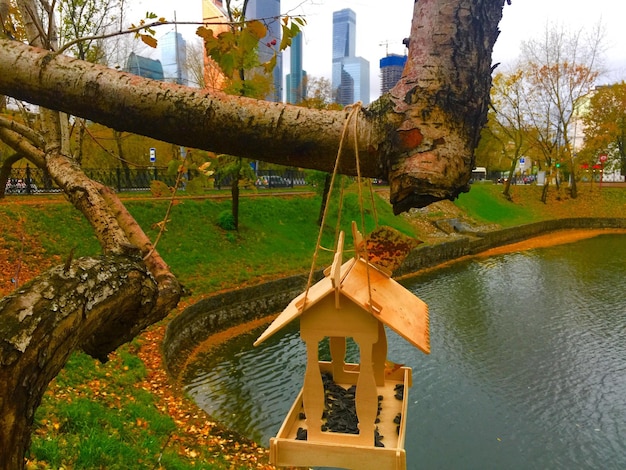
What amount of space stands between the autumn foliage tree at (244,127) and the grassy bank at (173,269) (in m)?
0.96

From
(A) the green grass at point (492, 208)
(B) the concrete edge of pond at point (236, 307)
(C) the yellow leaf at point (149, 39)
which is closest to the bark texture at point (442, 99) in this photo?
(C) the yellow leaf at point (149, 39)

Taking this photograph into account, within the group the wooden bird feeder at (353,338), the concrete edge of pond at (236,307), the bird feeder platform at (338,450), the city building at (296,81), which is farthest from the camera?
the city building at (296,81)

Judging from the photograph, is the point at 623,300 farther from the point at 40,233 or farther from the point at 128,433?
the point at 40,233

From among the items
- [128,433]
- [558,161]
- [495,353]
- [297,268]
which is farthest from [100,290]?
[558,161]

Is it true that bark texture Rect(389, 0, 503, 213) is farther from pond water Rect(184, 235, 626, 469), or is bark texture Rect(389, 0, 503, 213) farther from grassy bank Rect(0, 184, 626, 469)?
pond water Rect(184, 235, 626, 469)

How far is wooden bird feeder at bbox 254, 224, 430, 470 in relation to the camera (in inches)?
81.5

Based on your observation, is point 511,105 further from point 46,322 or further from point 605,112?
point 46,322

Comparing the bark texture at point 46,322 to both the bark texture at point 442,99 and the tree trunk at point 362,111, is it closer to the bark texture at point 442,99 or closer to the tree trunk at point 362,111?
the tree trunk at point 362,111

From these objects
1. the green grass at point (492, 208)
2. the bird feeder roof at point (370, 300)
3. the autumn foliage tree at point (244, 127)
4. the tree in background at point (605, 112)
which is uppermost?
the tree in background at point (605, 112)

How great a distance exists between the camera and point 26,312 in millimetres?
1278

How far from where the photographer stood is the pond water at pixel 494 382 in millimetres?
6914

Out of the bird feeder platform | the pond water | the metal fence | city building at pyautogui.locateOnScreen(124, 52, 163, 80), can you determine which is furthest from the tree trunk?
the metal fence

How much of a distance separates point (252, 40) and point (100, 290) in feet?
3.50

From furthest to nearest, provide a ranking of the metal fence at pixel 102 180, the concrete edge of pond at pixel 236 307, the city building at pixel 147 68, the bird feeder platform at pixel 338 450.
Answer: the metal fence at pixel 102 180, the concrete edge of pond at pixel 236 307, the city building at pixel 147 68, the bird feeder platform at pixel 338 450
